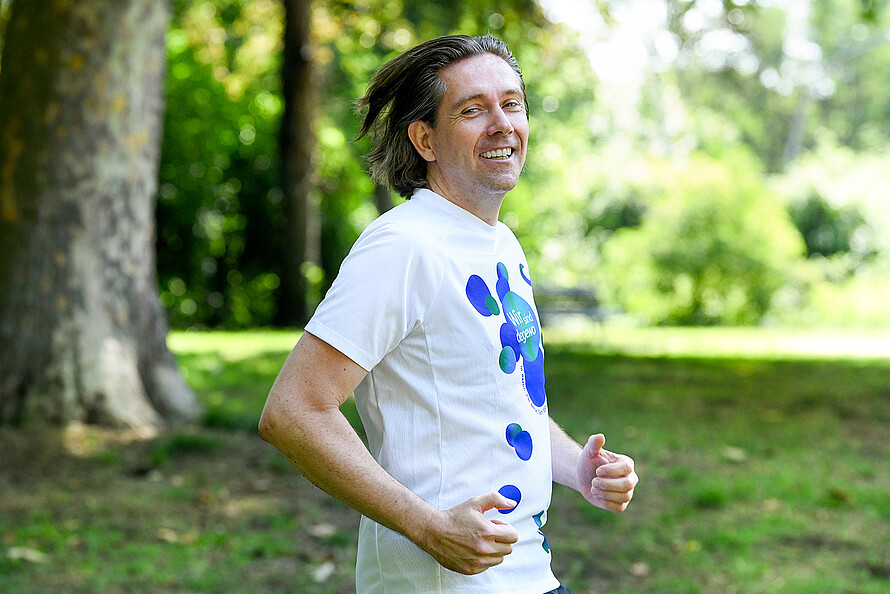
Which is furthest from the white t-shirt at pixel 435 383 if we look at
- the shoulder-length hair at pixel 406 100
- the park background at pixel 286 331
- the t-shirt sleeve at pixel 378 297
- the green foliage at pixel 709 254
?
the green foliage at pixel 709 254

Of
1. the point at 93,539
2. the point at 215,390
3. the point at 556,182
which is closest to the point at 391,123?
the point at 93,539

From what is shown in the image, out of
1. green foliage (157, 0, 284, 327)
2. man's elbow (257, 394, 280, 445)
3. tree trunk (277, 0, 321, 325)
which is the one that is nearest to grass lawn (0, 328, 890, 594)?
man's elbow (257, 394, 280, 445)

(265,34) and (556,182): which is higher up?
(265,34)

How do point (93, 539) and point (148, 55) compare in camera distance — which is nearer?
point (93, 539)

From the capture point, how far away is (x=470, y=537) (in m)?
1.57

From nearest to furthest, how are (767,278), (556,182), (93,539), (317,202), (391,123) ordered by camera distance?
(391,123) → (93,539) → (317,202) → (767,278) → (556,182)

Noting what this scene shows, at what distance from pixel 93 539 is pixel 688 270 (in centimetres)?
1588

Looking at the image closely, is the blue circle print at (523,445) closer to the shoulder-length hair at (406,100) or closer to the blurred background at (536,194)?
the shoulder-length hair at (406,100)

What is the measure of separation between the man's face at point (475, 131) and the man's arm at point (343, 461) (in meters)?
0.48

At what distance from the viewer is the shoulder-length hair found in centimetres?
194

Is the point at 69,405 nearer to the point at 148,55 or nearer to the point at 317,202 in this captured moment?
the point at 148,55

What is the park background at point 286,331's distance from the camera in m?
4.60

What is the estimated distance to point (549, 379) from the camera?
937cm

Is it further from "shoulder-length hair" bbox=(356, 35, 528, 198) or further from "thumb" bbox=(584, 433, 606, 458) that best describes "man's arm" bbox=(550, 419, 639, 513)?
"shoulder-length hair" bbox=(356, 35, 528, 198)
